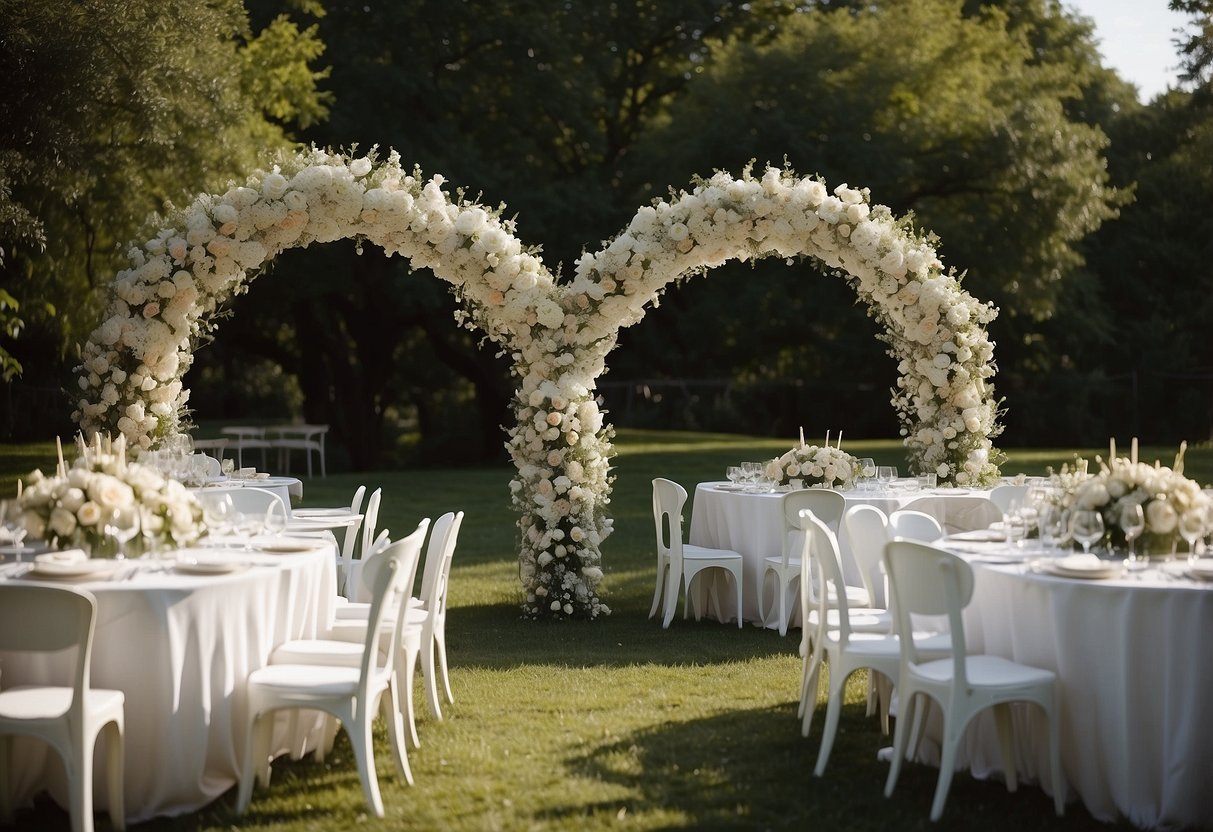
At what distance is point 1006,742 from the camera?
5.64m

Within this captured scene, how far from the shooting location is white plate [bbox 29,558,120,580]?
546 cm

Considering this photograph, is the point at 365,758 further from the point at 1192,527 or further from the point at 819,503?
the point at 819,503

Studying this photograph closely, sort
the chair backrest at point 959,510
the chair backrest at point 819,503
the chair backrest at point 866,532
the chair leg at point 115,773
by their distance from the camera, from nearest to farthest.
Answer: the chair leg at point 115,773
the chair backrest at point 866,532
the chair backrest at point 819,503
the chair backrest at point 959,510

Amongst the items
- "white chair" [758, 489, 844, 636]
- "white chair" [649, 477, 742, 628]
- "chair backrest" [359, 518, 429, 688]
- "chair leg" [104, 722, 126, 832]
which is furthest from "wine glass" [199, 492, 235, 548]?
"white chair" [758, 489, 844, 636]

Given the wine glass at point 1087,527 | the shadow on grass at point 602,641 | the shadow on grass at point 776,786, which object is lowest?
the shadow on grass at point 776,786

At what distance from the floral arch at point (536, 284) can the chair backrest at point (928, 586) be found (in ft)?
15.2

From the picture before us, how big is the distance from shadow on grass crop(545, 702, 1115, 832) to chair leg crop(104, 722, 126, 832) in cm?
173

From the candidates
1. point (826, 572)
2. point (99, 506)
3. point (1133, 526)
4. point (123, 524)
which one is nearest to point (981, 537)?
point (826, 572)

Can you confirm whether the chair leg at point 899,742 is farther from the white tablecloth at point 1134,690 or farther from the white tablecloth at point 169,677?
the white tablecloth at point 169,677

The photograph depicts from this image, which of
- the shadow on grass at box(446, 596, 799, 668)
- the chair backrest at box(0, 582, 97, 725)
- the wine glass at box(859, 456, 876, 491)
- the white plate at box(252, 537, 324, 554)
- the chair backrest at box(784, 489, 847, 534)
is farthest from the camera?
the wine glass at box(859, 456, 876, 491)

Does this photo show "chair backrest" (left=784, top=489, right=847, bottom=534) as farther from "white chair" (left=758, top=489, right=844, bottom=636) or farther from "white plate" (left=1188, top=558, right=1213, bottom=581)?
"white plate" (left=1188, top=558, right=1213, bottom=581)

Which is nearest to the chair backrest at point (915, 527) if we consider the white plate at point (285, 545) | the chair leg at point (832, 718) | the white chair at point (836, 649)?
the white chair at point (836, 649)

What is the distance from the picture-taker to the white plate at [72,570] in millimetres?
5457

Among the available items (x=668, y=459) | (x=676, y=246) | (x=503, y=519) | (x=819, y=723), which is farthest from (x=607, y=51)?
(x=819, y=723)
